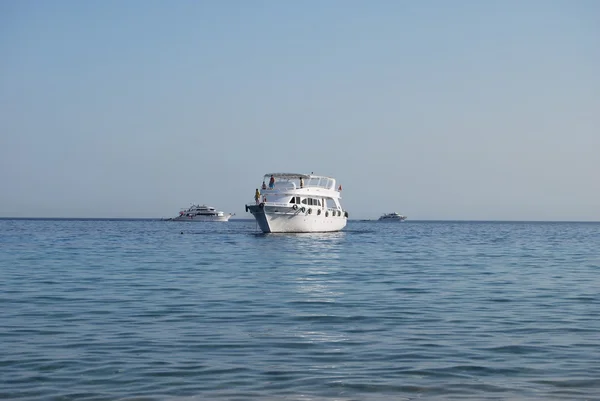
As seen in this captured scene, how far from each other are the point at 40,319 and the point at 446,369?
9.90 metres

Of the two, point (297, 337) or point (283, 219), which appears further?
point (283, 219)

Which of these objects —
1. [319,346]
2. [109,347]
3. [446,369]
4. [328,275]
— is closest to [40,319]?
[109,347]

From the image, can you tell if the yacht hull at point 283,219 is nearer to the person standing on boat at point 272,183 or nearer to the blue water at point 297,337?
the person standing on boat at point 272,183

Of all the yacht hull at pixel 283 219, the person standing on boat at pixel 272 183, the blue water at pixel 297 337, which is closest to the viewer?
the blue water at pixel 297 337

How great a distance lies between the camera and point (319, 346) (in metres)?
14.5

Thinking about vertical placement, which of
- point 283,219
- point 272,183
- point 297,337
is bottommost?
point 297,337

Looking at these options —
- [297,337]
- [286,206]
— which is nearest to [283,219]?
[286,206]

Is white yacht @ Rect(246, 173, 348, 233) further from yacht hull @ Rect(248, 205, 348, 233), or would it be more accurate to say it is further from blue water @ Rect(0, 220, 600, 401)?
blue water @ Rect(0, 220, 600, 401)

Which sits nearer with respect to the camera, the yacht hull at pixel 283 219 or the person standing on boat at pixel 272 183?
the yacht hull at pixel 283 219

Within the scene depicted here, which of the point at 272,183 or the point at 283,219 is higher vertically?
the point at 272,183

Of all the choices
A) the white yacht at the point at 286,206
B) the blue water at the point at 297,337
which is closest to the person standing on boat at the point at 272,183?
the white yacht at the point at 286,206

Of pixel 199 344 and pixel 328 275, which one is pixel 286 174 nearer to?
pixel 328 275

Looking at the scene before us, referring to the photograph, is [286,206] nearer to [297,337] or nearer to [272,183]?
[272,183]

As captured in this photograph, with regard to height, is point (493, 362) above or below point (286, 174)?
below
